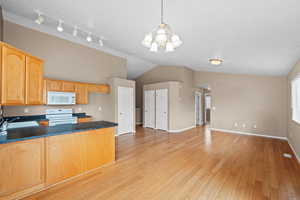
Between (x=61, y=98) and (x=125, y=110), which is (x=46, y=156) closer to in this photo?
(x=61, y=98)

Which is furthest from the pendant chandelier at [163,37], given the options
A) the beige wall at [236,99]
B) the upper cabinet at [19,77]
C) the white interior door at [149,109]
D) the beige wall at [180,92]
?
the white interior door at [149,109]

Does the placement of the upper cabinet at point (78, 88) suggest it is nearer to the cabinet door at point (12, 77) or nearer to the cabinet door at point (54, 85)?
the cabinet door at point (54, 85)

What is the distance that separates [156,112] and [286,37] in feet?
16.8

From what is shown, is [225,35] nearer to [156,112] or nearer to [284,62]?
[284,62]

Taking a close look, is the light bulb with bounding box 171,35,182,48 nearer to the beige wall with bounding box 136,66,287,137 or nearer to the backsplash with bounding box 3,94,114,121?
the backsplash with bounding box 3,94,114,121

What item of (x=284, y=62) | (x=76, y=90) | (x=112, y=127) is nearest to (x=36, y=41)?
(x=76, y=90)

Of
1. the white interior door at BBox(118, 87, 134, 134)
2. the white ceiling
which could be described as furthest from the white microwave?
the white ceiling

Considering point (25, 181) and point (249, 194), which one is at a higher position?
point (25, 181)

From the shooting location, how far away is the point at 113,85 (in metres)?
5.29

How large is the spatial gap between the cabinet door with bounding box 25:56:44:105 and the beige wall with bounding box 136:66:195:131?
4714 millimetres

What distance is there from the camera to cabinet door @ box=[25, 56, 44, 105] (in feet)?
8.34

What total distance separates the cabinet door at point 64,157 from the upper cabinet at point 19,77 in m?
0.94

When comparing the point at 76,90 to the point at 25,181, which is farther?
the point at 76,90

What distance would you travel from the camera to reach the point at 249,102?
584 centimetres
